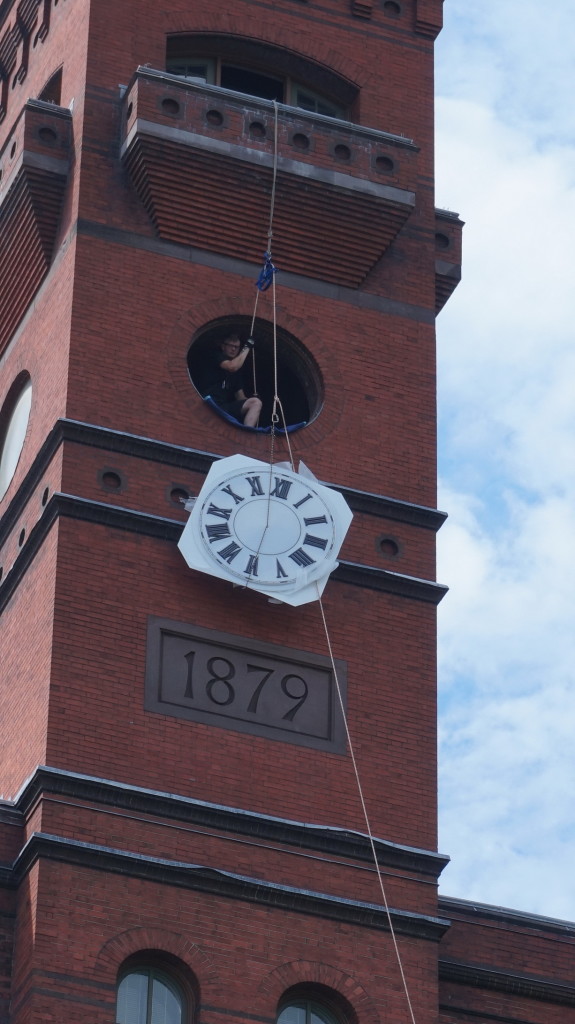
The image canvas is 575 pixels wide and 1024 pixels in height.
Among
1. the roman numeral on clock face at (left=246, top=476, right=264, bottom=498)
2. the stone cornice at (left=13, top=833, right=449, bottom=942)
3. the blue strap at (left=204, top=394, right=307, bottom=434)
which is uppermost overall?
the blue strap at (left=204, top=394, right=307, bottom=434)

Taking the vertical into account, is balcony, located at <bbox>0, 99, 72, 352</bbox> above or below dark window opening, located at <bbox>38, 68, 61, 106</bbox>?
below

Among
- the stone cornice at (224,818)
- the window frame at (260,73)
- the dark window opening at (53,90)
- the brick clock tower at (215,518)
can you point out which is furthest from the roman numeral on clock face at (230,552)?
the dark window opening at (53,90)

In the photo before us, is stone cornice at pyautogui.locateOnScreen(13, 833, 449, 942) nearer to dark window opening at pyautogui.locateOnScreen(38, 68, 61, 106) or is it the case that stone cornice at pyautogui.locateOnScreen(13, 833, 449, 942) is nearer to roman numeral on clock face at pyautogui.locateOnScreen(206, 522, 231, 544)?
roman numeral on clock face at pyautogui.locateOnScreen(206, 522, 231, 544)

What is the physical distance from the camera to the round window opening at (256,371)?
3725 centimetres

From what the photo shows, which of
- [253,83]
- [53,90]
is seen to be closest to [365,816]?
[253,83]

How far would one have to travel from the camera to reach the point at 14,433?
3847 cm

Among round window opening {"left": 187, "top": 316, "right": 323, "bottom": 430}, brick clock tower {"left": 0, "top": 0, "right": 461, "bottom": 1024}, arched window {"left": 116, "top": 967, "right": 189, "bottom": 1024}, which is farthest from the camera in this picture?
round window opening {"left": 187, "top": 316, "right": 323, "bottom": 430}

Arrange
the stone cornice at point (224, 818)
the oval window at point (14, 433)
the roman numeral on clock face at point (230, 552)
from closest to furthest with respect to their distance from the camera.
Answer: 1. the stone cornice at point (224, 818)
2. the roman numeral on clock face at point (230, 552)
3. the oval window at point (14, 433)

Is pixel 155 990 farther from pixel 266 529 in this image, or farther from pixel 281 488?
pixel 281 488

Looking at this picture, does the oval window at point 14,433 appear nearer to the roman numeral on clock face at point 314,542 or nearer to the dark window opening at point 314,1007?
the roman numeral on clock face at point 314,542

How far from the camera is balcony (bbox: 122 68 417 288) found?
122ft

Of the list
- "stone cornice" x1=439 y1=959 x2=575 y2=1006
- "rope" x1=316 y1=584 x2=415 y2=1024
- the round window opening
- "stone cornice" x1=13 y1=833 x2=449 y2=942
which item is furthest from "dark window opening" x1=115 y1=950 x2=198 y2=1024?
the round window opening

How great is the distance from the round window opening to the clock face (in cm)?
169

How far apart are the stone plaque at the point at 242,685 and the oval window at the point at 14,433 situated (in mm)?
4041
